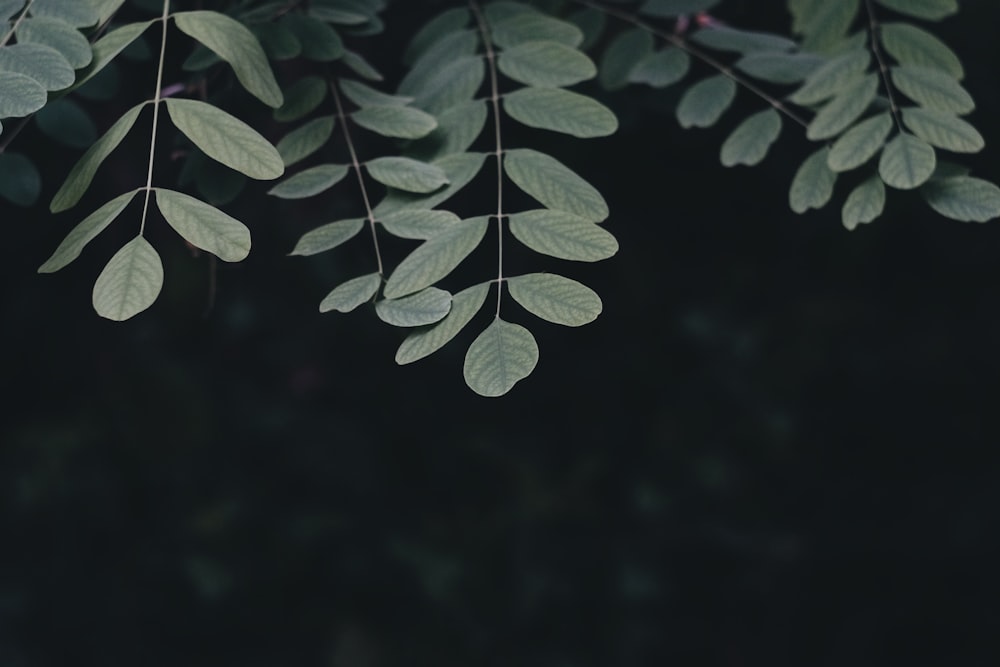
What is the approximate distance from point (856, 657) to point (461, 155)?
80.7 inches

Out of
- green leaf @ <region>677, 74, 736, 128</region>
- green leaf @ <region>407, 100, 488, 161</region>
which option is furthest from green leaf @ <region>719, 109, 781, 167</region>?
green leaf @ <region>407, 100, 488, 161</region>

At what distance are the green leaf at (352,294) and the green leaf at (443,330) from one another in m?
0.07

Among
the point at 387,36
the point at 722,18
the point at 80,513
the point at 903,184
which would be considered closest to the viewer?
the point at 903,184

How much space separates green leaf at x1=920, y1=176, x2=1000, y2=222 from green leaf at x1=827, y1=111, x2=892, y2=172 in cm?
7

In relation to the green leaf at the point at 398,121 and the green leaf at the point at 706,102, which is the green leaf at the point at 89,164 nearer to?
the green leaf at the point at 398,121

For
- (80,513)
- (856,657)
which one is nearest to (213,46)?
(80,513)

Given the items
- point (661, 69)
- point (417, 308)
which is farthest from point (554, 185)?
point (661, 69)

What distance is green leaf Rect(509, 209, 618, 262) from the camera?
0.86 meters

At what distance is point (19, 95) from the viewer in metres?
0.81

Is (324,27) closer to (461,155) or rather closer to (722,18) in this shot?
(461,155)

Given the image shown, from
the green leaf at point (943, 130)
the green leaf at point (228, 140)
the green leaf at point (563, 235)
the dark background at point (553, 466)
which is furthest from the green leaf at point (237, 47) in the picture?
the dark background at point (553, 466)

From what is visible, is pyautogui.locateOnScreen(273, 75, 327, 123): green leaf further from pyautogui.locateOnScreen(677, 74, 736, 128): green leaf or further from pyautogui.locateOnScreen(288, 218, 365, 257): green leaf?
pyautogui.locateOnScreen(677, 74, 736, 128): green leaf

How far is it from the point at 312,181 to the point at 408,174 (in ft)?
0.35

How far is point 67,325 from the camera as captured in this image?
2.49 metres
